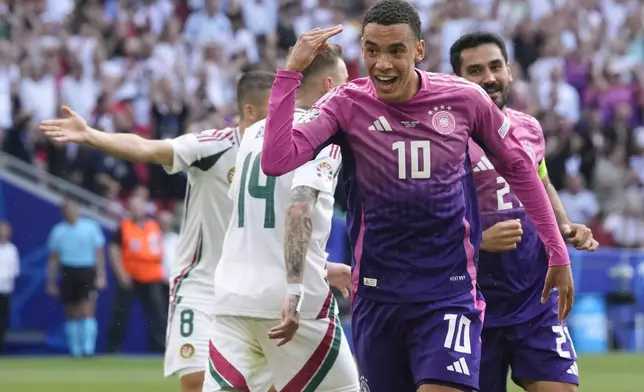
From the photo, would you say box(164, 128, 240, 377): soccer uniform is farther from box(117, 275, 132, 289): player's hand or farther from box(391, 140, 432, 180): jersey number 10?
box(117, 275, 132, 289): player's hand

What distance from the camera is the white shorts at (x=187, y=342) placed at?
28.8 feet

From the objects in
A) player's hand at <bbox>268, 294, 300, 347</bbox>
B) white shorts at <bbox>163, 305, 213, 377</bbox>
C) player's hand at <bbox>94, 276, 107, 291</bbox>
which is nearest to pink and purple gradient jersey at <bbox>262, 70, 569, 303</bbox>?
player's hand at <bbox>268, 294, 300, 347</bbox>

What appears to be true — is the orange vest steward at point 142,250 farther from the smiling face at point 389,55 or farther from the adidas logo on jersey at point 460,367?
the adidas logo on jersey at point 460,367

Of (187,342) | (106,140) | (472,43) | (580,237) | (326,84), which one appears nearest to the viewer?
(580,237)

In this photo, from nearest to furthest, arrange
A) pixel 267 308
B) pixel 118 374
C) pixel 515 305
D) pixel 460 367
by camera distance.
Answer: pixel 460 367 < pixel 267 308 < pixel 515 305 < pixel 118 374

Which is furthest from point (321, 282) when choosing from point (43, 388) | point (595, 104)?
point (595, 104)

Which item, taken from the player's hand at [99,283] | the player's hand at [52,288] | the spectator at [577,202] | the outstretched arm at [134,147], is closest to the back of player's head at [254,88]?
the outstretched arm at [134,147]

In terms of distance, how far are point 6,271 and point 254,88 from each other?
1315 centimetres

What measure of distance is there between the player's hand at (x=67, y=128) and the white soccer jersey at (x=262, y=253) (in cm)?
120

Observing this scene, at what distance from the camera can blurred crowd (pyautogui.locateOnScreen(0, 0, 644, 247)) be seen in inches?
847

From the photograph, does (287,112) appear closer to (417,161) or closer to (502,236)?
(417,161)

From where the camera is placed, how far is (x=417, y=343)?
260 inches

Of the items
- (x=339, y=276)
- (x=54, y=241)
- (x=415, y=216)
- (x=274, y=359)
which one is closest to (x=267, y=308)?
(x=274, y=359)

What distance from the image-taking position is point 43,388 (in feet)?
49.2
